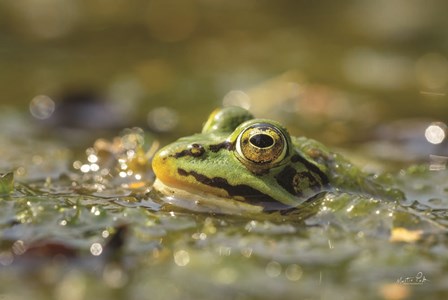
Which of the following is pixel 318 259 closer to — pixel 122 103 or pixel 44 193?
pixel 44 193

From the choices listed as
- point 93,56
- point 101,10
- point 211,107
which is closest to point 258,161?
point 211,107

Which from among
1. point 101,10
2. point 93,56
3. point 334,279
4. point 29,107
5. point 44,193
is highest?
point 101,10

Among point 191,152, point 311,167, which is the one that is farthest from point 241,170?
point 311,167
